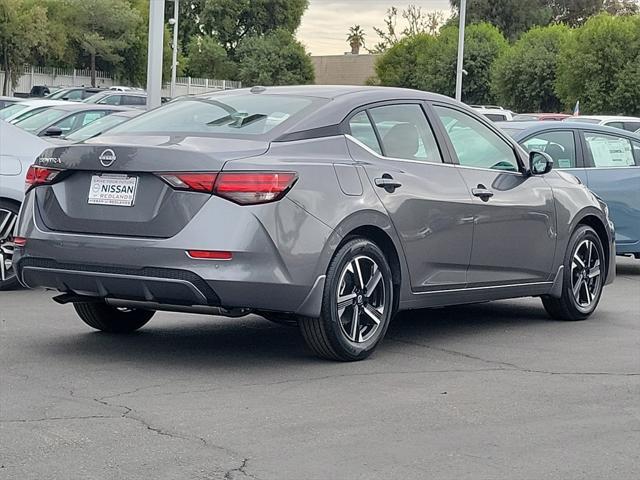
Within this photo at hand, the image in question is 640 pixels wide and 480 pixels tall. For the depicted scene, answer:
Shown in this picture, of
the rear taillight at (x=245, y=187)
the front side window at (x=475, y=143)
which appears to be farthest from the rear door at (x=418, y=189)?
the rear taillight at (x=245, y=187)

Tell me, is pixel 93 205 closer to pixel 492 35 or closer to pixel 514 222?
pixel 514 222

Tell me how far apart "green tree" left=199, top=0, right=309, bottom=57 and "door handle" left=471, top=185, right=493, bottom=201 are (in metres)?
97.9

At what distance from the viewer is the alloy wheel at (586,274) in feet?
31.8

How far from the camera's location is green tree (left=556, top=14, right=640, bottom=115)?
169 feet

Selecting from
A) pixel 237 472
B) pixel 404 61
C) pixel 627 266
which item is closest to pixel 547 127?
pixel 627 266

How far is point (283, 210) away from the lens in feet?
22.7

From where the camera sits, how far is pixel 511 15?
102 meters

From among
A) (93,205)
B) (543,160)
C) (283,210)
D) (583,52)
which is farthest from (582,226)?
(583,52)

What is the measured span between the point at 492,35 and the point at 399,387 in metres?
65.9

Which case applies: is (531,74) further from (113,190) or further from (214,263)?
(214,263)

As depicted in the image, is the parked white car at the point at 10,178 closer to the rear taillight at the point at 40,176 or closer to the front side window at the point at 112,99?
the rear taillight at the point at 40,176

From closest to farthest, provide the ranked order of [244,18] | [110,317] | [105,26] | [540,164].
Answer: [110,317] < [540,164] < [105,26] < [244,18]

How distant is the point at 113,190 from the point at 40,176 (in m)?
0.63

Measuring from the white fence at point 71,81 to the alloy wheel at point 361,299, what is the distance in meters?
71.4
